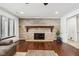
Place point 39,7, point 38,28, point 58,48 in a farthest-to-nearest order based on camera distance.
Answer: point 38,28
point 58,48
point 39,7

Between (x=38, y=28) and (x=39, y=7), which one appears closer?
(x=39, y=7)

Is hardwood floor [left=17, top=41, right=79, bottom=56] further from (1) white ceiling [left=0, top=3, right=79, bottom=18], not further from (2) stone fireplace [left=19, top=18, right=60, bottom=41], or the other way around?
(2) stone fireplace [left=19, top=18, right=60, bottom=41]

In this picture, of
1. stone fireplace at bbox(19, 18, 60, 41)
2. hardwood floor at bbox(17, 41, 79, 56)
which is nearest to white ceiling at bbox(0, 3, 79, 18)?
hardwood floor at bbox(17, 41, 79, 56)

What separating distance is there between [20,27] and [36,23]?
59.9 inches

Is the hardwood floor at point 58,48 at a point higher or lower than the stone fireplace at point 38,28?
lower

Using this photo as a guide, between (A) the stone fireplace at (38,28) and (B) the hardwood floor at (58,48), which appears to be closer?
(B) the hardwood floor at (58,48)

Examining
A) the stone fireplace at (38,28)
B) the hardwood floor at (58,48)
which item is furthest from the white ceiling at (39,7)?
the stone fireplace at (38,28)

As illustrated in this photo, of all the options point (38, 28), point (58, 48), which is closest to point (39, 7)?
point (58, 48)

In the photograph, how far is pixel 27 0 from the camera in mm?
1937

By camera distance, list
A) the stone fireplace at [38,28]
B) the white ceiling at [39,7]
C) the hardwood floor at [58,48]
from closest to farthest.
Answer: the hardwood floor at [58,48]
the white ceiling at [39,7]
the stone fireplace at [38,28]

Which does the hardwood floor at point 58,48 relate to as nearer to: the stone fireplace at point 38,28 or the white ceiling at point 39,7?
the white ceiling at point 39,7

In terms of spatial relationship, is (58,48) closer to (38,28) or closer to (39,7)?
(39,7)

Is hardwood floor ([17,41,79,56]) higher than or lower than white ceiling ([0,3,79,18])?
lower

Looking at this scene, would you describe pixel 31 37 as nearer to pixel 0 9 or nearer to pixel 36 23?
pixel 36 23
